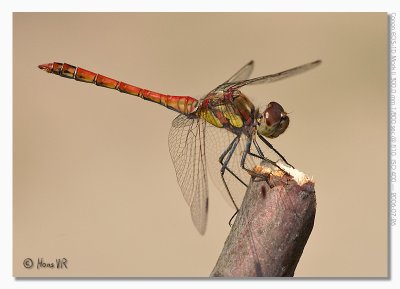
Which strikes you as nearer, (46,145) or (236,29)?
(46,145)

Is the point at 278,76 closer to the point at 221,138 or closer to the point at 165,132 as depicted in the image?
the point at 221,138

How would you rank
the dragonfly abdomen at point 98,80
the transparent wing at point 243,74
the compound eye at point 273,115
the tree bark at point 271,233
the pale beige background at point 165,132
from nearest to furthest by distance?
the tree bark at point 271,233 < the compound eye at point 273,115 < the dragonfly abdomen at point 98,80 < the transparent wing at point 243,74 < the pale beige background at point 165,132

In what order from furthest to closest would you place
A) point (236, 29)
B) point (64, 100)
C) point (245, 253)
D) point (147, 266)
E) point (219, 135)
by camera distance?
1. point (236, 29)
2. point (64, 100)
3. point (147, 266)
4. point (219, 135)
5. point (245, 253)

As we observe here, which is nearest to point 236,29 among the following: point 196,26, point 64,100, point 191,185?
→ point 196,26

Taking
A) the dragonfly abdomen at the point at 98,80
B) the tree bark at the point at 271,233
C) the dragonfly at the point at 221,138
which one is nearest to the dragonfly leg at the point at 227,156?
the dragonfly at the point at 221,138

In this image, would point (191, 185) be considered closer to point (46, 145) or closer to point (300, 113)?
point (46, 145)

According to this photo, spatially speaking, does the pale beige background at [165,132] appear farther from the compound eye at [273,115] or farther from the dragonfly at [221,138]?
the compound eye at [273,115]
